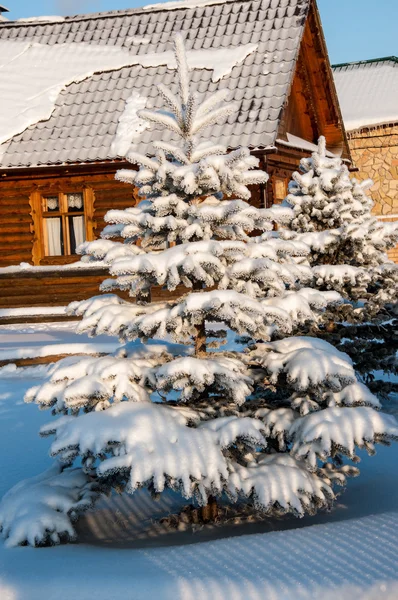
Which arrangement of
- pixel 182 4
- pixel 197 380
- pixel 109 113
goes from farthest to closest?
pixel 182 4, pixel 109 113, pixel 197 380

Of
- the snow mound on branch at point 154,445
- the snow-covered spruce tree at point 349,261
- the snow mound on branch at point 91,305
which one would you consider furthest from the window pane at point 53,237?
the snow mound on branch at point 154,445

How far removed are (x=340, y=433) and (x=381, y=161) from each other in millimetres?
23415

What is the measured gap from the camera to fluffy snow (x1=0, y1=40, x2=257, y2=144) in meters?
15.4

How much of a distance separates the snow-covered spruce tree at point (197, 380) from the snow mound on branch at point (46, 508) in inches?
0.4

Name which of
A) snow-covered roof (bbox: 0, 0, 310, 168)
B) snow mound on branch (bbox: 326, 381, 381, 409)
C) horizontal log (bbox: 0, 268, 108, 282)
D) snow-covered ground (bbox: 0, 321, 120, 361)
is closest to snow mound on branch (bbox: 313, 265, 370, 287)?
snow mound on branch (bbox: 326, 381, 381, 409)

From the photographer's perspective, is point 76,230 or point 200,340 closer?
point 200,340

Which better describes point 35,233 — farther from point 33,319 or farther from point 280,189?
point 280,189

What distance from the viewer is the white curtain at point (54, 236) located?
1554cm

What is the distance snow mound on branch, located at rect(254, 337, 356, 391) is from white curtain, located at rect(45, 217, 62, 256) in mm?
11393

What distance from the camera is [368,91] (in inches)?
1176

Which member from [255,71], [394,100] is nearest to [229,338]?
[255,71]

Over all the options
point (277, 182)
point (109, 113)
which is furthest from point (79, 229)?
point (277, 182)

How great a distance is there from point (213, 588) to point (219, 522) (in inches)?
52.8

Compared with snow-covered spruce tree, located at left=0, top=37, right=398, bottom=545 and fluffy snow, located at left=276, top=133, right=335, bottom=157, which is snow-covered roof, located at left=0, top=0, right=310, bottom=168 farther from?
snow-covered spruce tree, located at left=0, top=37, right=398, bottom=545
